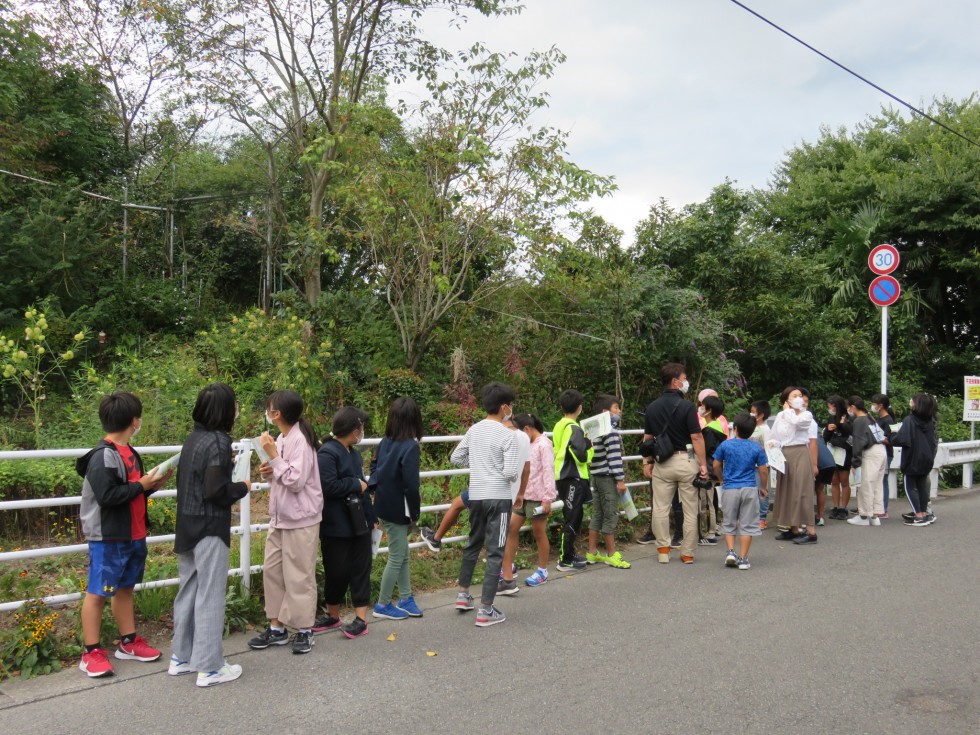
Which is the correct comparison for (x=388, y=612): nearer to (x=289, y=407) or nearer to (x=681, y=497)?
(x=289, y=407)

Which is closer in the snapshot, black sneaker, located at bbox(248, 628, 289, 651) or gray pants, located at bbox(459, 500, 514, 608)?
black sneaker, located at bbox(248, 628, 289, 651)

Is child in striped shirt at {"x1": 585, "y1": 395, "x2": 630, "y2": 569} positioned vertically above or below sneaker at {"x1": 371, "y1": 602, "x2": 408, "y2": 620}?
above

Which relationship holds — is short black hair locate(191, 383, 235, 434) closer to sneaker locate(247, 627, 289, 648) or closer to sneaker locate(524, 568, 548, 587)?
sneaker locate(247, 627, 289, 648)

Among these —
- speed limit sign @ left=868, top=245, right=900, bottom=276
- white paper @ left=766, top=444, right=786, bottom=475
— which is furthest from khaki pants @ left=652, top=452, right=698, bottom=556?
speed limit sign @ left=868, top=245, right=900, bottom=276

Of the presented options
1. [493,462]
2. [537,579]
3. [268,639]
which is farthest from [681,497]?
[268,639]

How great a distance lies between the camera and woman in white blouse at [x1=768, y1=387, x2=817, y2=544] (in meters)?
8.95

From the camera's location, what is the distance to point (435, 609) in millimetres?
6180

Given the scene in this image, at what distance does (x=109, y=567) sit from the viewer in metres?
4.62

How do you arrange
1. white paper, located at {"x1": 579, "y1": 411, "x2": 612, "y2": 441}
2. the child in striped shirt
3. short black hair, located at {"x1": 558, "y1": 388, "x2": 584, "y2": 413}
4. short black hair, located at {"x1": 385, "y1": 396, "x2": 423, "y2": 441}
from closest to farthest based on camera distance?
short black hair, located at {"x1": 385, "y1": 396, "x2": 423, "y2": 441} < short black hair, located at {"x1": 558, "y1": 388, "x2": 584, "y2": 413} < white paper, located at {"x1": 579, "y1": 411, "x2": 612, "y2": 441} < the child in striped shirt

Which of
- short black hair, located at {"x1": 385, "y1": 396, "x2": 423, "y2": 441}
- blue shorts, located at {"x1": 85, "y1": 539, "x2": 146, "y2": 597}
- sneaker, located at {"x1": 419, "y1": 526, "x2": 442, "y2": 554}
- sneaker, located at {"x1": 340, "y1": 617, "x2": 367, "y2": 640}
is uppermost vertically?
short black hair, located at {"x1": 385, "y1": 396, "x2": 423, "y2": 441}

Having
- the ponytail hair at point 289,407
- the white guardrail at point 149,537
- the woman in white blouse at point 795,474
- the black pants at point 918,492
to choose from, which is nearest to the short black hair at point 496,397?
the white guardrail at point 149,537

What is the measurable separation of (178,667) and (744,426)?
5.71 meters

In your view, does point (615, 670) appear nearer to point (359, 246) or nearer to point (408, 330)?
point (408, 330)

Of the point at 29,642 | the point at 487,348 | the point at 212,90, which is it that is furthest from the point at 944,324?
the point at 29,642
